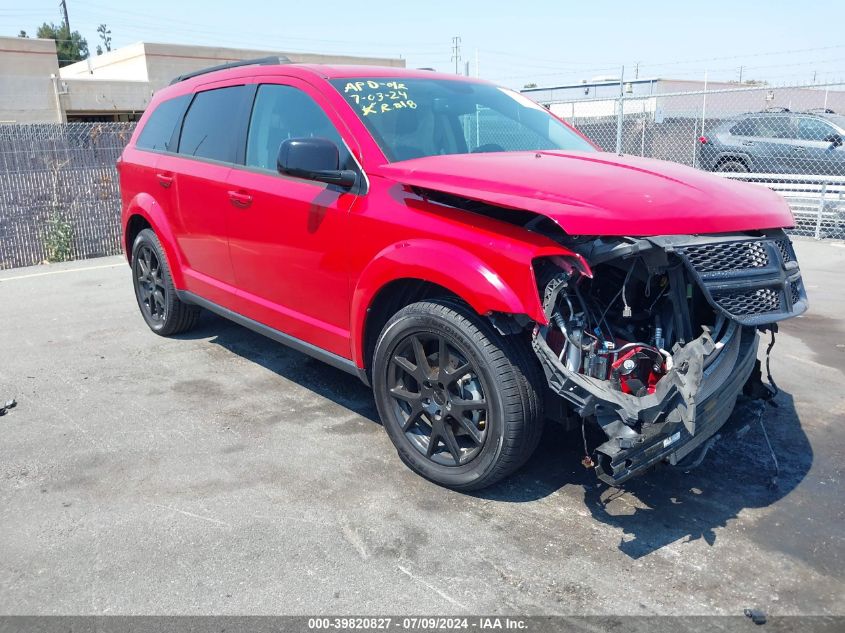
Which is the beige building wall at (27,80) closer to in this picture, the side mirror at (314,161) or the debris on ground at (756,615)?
the side mirror at (314,161)

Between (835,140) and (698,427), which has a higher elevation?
A: (835,140)

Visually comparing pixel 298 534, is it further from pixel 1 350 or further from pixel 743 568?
pixel 1 350

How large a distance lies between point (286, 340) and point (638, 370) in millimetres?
2154

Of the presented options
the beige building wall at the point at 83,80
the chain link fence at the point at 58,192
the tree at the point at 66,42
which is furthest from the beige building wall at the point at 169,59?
the tree at the point at 66,42

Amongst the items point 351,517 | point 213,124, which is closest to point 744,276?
point 351,517

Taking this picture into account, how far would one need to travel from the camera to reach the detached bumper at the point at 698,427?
9.05 feet

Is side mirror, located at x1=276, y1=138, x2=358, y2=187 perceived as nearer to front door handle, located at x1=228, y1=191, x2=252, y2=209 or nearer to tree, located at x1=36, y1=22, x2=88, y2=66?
front door handle, located at x1=228, y1=191, x2=252, y2=209

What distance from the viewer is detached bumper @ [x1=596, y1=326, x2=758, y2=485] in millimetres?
2760

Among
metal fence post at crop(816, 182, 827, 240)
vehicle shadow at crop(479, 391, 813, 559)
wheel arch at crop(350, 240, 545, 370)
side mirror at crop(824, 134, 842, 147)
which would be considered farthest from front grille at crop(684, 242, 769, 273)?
side mirror at crop(824, 134, 842, 147)

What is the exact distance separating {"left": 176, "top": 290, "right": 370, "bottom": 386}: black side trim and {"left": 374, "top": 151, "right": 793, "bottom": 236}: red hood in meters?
1.05

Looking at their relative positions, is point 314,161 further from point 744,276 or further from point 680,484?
point 680,484

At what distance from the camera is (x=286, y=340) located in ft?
14.3

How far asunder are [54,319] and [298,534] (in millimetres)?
4723

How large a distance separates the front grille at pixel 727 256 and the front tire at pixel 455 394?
0.78 meters
